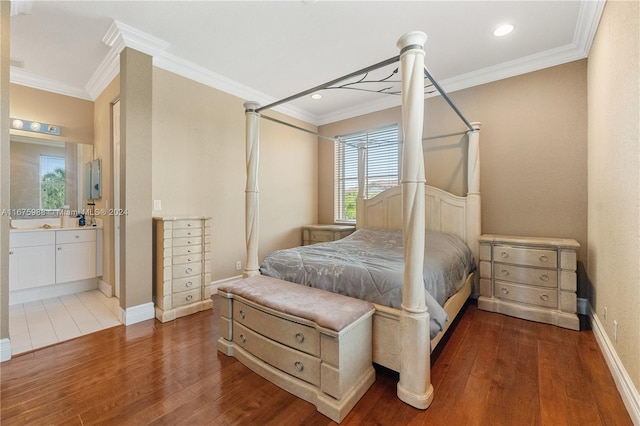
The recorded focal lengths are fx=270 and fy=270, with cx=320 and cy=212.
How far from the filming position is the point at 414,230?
1.51 meters

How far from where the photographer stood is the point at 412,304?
4.98 ft

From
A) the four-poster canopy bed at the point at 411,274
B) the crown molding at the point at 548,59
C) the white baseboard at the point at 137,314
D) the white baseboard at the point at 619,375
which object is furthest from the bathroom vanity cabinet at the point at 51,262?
the white baseboard at the point at 619,375

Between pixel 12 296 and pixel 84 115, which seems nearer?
pixel 12 296

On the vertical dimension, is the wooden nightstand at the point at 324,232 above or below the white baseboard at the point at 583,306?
above

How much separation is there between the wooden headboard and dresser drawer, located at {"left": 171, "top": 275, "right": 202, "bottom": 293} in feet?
7.46

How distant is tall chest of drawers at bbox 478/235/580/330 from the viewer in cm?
246

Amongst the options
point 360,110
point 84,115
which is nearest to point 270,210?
point 360,110

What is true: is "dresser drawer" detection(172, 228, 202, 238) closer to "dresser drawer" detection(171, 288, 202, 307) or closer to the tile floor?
"dresser drawer" detection(171, 288, 202, 307)

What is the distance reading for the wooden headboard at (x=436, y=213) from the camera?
314 centimetres

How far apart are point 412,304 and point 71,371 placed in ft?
7.70

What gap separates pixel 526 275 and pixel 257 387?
265 centimetres

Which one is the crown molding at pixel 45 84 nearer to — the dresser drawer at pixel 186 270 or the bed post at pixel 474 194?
the dresser drawer at pixel 186 270

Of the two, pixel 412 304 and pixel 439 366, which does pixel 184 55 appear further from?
pixel 439 366

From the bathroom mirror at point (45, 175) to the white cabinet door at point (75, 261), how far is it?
23.3 inches
